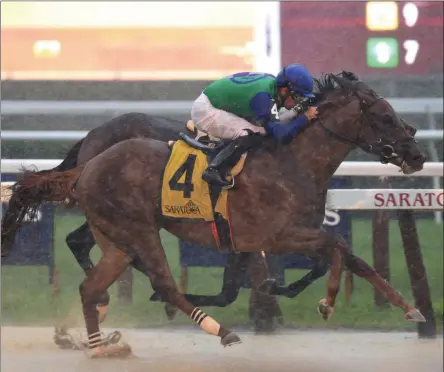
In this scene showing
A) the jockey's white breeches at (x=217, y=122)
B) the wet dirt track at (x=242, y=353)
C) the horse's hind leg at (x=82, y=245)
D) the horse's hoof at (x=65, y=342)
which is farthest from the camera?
the horse's hind leg at (x=82, y=245)

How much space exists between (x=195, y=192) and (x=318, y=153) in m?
0.54

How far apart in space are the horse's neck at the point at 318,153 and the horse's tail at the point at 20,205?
118cm

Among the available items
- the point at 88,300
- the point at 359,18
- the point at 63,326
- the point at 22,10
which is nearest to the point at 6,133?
the point at 22,10

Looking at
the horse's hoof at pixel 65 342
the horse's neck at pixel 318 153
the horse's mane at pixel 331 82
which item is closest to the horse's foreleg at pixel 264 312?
the horse's hoof at pixel 65 342

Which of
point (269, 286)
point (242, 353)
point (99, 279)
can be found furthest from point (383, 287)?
point (99, 279)

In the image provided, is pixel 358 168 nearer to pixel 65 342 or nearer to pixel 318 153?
pixel 318 153

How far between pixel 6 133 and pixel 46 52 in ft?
4.10

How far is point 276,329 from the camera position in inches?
205

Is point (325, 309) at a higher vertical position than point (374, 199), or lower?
lower

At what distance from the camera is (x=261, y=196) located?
4.12 meters

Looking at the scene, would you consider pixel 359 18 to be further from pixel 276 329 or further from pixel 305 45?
pixel 276 329

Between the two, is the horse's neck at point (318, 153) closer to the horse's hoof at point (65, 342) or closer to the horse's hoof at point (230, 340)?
the horse's hoof at point (230, 340)

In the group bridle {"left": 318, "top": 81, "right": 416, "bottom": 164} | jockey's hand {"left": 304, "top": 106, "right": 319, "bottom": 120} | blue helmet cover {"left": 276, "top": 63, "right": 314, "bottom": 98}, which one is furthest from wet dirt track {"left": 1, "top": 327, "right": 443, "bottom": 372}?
blue helmet cover {"left": 276, "top": 63, "right": 314, "bottom": 98}

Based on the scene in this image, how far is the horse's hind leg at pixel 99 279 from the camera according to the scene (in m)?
4.35
